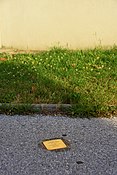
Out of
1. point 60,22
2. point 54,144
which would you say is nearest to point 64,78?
point 54,144

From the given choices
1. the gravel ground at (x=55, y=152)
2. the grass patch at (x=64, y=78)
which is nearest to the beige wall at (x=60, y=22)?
the grass patch at (x=64, y=78)

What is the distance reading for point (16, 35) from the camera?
8.18 metres

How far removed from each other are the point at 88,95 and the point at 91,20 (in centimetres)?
305

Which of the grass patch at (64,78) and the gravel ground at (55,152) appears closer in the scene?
the gravel ground at (55,152)

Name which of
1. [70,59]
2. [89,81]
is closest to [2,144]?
[89,81]

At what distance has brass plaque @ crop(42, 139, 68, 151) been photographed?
404 cm

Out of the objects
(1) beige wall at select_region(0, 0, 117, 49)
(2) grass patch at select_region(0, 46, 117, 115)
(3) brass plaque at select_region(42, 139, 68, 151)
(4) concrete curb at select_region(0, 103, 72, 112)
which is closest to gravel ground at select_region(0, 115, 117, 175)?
(3) brass plaque at select_region(42, 139, 68, 151)

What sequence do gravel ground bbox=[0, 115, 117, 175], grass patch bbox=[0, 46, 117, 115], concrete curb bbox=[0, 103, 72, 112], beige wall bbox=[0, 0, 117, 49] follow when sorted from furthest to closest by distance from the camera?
beige wall bbox=[0, 0, 117, 49] < grass patch bbox=[0, 46, 117, 115] < concrete curb bbox=[0, 103, 72, 112] < gravel ground bbox=[0, 115, 117, 175]

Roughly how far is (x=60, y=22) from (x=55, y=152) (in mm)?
4558

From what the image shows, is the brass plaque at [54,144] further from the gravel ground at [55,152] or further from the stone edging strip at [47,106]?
the stone edging strip at [47,106]

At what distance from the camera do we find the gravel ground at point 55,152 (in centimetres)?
362

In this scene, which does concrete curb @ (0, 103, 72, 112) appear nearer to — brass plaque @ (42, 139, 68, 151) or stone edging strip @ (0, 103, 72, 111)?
stone edging strip @ (0, 103, 72, 111)

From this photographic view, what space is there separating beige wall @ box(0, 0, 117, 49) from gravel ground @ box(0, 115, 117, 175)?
3.56m

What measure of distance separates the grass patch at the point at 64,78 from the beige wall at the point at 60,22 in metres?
0.28
